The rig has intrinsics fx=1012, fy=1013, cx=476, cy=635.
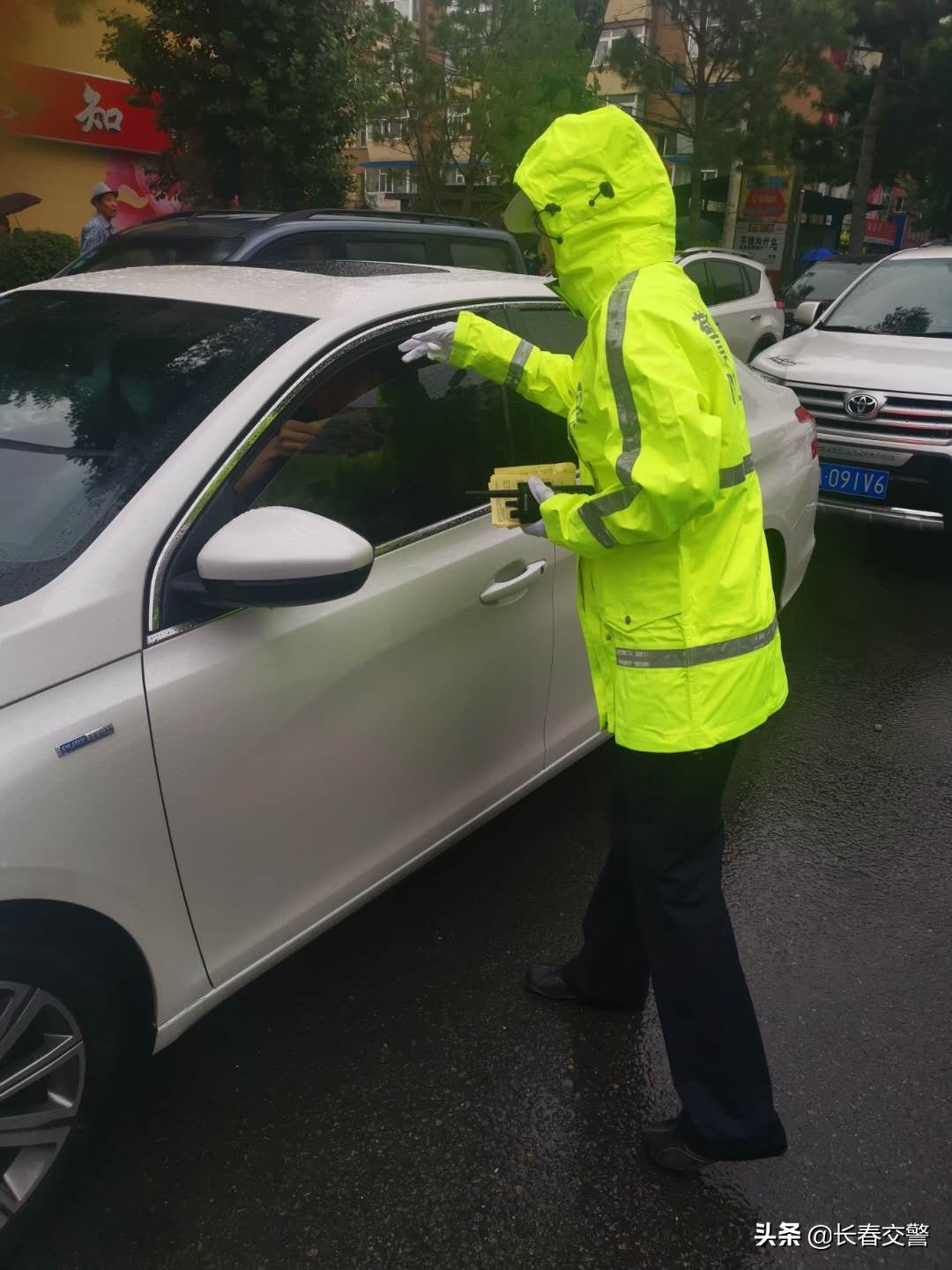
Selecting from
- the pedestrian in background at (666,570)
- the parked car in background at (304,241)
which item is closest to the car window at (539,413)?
the pedestrian in background at (666,570)

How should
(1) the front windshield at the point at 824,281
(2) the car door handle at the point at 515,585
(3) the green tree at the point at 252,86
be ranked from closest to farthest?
(2) the car door handle at the point at 515,585 → (3) the green tree at the point at 252,86 → (1) the front windshield at the point at 824,281

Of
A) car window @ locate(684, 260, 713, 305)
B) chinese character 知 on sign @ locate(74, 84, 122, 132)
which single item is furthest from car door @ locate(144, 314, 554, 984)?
chinese character 知 on sign @ locate(74, 84, 122, 132)

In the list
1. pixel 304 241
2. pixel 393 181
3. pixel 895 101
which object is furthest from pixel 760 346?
pixel 895 101

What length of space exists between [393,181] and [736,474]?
2024 cm

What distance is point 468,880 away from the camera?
303cm

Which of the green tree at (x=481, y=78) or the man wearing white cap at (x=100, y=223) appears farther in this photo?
the green tree at (x=481, y=78)

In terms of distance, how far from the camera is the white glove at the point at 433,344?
226 centimetres

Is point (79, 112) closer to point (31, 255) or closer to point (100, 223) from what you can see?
point (31, 255)

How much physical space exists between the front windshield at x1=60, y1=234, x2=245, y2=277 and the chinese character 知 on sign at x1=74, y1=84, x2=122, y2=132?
334 inches

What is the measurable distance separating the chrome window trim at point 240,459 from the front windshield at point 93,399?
4.0 inches

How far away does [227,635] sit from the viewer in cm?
194

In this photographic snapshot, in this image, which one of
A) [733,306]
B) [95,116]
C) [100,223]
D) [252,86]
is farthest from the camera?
[95,116]

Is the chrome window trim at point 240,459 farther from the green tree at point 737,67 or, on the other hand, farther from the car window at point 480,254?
the green tree at point 737,67

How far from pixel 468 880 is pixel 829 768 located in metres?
1.49
